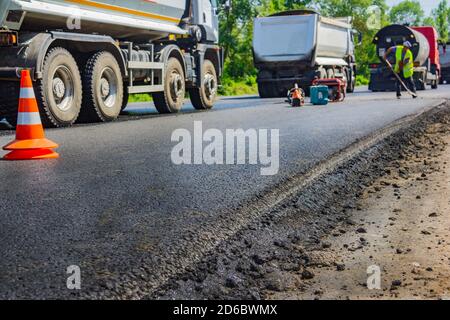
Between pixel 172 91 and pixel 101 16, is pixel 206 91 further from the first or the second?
pixel 101 16

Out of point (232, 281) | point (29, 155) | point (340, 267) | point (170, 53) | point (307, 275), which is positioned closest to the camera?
point (232, 281)

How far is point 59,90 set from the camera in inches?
399

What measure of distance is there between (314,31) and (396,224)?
19959 mm

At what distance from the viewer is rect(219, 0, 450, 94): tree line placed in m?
44.4

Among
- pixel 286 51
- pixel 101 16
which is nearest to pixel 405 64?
pixel 286 51

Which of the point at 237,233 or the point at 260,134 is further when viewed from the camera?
the point at 260,134

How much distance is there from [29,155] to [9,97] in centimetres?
309

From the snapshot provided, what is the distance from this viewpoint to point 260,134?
868 centimetres

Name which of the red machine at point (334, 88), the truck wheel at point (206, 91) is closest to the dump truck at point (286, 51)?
the red machine at point (334, 88)

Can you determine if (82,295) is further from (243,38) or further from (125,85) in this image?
(243,38)

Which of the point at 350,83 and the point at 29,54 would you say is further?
the point at 350,83

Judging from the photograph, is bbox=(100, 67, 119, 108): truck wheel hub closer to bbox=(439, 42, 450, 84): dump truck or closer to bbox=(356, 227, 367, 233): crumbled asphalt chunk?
bbox=(356, 227, 367, 233): crumbled asphalt chunk


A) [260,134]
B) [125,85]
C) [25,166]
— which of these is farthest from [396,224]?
[125,85]

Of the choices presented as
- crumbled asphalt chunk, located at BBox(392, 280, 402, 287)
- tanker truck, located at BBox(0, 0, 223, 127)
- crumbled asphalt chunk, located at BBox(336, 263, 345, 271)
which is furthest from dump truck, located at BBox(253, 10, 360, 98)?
crumbled asphalt chunk, located at BBox(392, 280, 402, 287)
